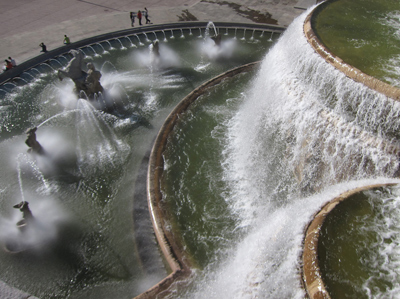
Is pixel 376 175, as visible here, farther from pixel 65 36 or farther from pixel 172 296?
pixel 65 36

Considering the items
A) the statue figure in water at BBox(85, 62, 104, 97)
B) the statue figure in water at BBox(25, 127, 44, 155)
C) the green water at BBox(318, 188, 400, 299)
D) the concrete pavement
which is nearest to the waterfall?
the green water at BBox(318, 188, 400, 299)

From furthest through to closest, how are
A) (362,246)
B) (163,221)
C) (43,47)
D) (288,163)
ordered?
(43,47) < (288,163) < (163,221) < (362,246)

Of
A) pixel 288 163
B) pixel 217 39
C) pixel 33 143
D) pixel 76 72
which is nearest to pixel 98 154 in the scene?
pixel 33 143

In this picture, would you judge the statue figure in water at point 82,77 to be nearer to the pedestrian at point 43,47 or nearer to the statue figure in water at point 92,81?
the statue figure in water at point 92,81

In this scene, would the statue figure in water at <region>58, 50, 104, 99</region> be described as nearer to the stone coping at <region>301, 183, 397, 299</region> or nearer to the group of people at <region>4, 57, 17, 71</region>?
the group of people at <region>4, 57, 17, 71</region>

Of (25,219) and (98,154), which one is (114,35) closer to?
(98,154)
